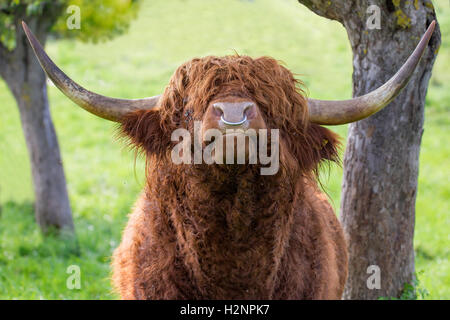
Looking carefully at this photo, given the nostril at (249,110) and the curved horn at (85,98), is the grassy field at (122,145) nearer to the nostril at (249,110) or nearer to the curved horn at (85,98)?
the curved horn at (85,98)

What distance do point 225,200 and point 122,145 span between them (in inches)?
32.7

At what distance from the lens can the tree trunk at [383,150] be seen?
167 inches

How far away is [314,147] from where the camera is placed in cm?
325

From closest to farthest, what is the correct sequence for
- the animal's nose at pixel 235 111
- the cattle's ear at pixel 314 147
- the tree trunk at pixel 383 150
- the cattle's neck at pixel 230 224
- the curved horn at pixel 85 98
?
1. the animal's nose at pixel 235 111
2. the cattle's neck at pixel 230 224
3. the curved horn at pixel 85 98
4. the cattle's ear at pixel 314 147
5. the tree trunk at pixel 383 150

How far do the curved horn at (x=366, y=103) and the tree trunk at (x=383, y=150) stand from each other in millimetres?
1136

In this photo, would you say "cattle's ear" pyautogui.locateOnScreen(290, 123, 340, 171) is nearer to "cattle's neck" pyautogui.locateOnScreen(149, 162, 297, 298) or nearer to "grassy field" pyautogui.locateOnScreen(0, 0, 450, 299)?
"cattle's neck" pyautogui.locateOnScreen(149, 162, 297, 298)

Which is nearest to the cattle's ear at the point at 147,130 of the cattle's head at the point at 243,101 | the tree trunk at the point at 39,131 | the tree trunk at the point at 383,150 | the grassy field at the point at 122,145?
the cattle's head at the point at 243,101

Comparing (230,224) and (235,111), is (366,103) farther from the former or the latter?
(230,224)

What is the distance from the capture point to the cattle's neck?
2941mm

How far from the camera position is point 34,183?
7.98 metres

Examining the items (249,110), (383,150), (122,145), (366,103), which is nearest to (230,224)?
(249,110)

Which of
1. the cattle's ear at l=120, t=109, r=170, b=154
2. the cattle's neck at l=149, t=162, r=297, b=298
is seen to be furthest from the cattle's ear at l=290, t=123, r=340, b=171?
the cattle's ear at l=120, t=109, r=170, b=154
